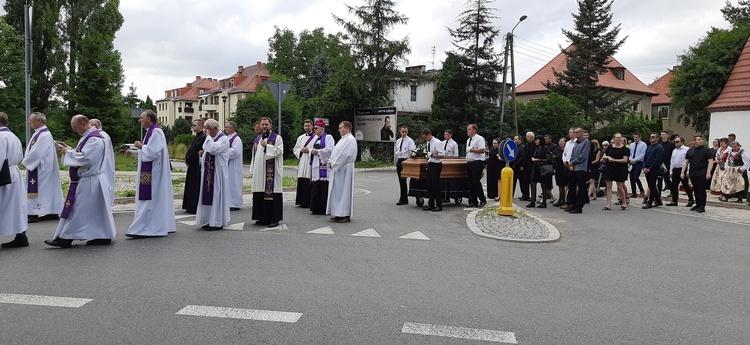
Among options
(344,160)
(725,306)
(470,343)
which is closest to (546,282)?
(725,306)

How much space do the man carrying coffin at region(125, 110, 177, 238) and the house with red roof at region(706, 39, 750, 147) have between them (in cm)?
2251

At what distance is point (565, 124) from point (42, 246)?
38387 millimetres

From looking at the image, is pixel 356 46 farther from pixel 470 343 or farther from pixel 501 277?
pixel 470 343

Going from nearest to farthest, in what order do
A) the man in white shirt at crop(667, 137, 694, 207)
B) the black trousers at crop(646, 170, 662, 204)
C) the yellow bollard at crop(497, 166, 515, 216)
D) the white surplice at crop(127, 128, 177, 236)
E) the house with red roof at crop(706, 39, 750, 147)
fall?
the white surplice at crop(127, 128, 177, 236) → the yellow bollard at crop(497, 166, 515, 216) → the black trousers at crop(646, 170, 662, 204) → the man in white shirt at crop(667, 137, 694, 207) → the house with red roof at crop(706, 39, 750, 147)

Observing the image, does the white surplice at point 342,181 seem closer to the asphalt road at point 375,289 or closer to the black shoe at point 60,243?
the asphalt road at point 375,289

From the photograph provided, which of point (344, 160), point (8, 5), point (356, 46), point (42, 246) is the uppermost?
point (8, 5)

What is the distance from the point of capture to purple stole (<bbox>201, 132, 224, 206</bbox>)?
9953 mm

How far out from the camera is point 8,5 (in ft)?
148

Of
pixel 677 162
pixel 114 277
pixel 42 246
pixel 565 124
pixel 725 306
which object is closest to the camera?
pixel 725 306

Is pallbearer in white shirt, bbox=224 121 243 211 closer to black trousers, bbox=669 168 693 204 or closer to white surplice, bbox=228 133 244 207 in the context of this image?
white surplice, bbox=228 133 244 207

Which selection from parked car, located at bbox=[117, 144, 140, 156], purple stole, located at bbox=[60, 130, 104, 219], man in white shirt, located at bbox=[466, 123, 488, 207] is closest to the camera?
purple stole, located at bbox=[60, 130, 104, 219]

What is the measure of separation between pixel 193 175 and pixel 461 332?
28.0 ft

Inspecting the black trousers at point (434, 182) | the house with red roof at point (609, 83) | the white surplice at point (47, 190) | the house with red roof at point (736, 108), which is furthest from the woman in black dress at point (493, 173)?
the house with red roof at point (609, 83)

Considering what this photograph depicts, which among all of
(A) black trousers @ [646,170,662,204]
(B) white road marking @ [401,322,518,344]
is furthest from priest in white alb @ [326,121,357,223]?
(A) black trousers @ [646,170,662,204]
